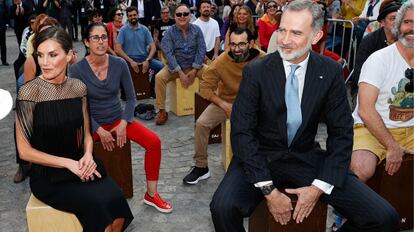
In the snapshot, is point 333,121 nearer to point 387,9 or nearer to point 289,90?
point 289,90

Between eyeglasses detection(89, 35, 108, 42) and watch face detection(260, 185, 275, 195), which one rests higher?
eyeglasses detection(89, 35, 108, 42)

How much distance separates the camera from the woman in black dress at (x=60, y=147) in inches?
121

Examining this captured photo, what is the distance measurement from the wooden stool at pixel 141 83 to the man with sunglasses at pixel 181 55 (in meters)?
0.94

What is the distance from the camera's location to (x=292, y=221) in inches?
117

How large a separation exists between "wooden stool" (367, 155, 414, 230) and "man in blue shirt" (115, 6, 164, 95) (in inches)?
188

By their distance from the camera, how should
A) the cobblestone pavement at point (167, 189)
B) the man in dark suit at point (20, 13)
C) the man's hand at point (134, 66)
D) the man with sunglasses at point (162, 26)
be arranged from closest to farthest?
the cobblestone pavement at point (167, 189)
the man's hand at point (134, 66)
the man with sunglasses at point (162, 26)
the man in dark suit at point (20, 13)

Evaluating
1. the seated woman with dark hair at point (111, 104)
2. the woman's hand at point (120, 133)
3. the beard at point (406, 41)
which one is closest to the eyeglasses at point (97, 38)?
the seated woman with dark hair at point (111, 104)

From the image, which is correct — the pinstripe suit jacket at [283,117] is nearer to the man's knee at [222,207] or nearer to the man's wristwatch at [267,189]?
the man's wristwatch at [267,189]

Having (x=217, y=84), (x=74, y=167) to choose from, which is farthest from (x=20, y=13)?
(x=74, y=167)

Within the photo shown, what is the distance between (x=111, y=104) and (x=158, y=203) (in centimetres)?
99

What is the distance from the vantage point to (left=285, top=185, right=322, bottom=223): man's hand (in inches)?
112

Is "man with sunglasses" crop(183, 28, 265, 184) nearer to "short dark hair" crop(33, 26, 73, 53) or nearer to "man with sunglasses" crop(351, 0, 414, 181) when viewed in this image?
"man with sunglasses" crop(351, 0, 414, 181)

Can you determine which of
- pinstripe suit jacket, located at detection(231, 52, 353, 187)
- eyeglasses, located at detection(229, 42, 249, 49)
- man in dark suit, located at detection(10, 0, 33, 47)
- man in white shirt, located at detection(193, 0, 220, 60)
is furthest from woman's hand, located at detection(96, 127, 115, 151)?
man in dark suit, located at detection(10, 0, 33, 47)

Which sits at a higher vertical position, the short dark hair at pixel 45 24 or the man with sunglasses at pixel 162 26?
the short dark hair at pixel 45 24
